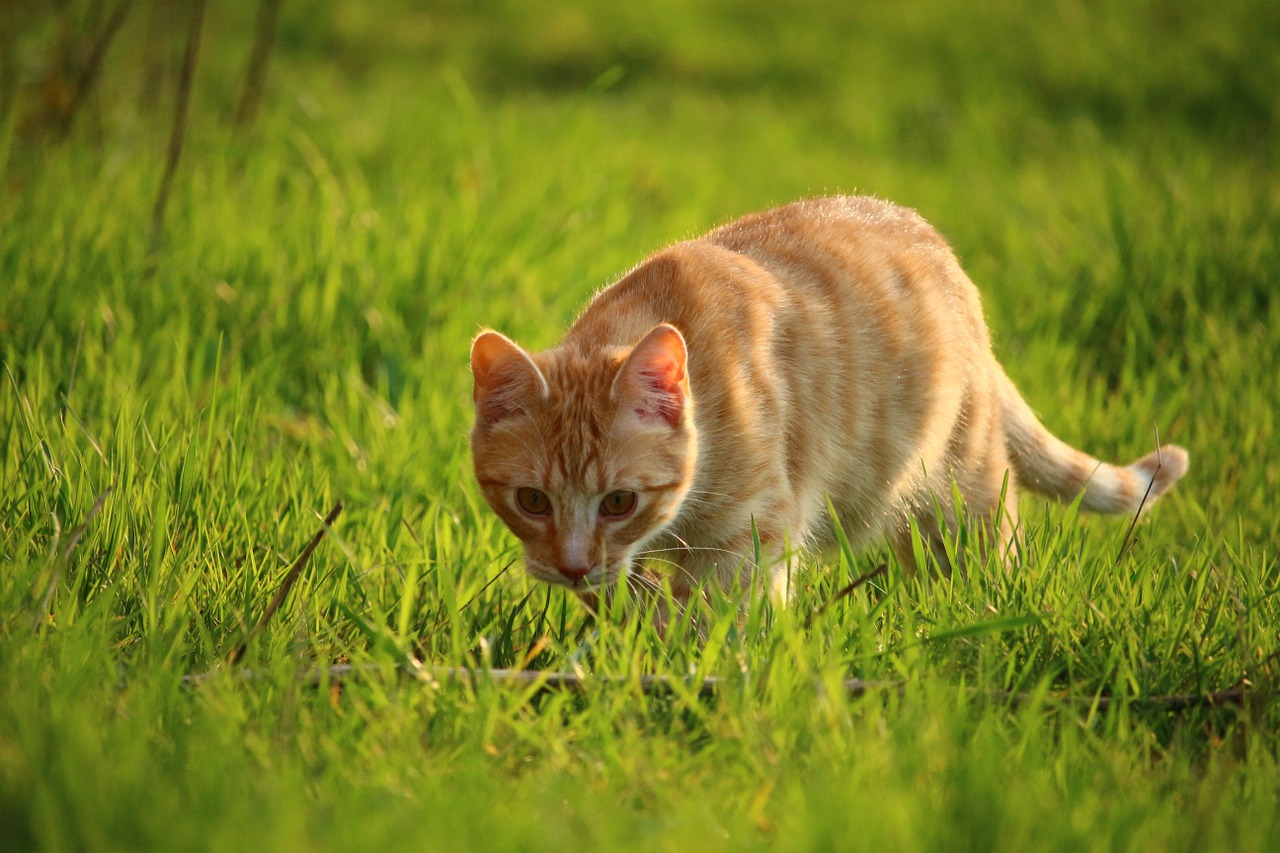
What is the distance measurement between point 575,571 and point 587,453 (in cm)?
25

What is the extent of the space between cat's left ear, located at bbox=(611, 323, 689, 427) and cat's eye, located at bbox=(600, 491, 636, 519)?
0.17 meters

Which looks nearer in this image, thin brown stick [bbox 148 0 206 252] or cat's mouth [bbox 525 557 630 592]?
cat's mouth [bbox 525 557 630 592]

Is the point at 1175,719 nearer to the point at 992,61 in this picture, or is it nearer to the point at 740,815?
the point at 740,815

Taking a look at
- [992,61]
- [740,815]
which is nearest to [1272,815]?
[740,815]

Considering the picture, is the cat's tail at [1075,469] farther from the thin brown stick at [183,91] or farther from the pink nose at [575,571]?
the thin brown stick at [183,91]

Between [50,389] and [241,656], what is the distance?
4.42ft

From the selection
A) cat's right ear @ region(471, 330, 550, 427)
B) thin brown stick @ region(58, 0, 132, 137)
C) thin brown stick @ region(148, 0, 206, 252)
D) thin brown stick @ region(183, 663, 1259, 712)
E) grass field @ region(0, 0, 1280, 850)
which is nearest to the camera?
grass field @ region(0, 0, 1280, 850)

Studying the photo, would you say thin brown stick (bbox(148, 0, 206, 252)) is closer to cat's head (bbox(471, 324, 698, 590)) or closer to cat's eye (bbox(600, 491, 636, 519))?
cat's head (bbox(471, 324, 698, 590))

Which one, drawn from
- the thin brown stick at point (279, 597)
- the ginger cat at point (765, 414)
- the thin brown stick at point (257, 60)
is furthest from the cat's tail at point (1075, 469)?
the thin brown stick at point (257, 60)

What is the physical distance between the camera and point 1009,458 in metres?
3.22

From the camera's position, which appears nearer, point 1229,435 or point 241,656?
point 241,656

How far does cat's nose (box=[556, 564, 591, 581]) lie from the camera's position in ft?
7.78

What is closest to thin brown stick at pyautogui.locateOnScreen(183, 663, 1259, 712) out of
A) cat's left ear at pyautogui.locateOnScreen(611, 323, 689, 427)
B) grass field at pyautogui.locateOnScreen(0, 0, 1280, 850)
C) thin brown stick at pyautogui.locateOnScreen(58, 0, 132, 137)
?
grass field at pyautogui.locateOnScreen(0, 0, 1280, 850)

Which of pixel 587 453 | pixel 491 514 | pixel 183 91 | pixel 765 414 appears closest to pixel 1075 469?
pixel 765 414
